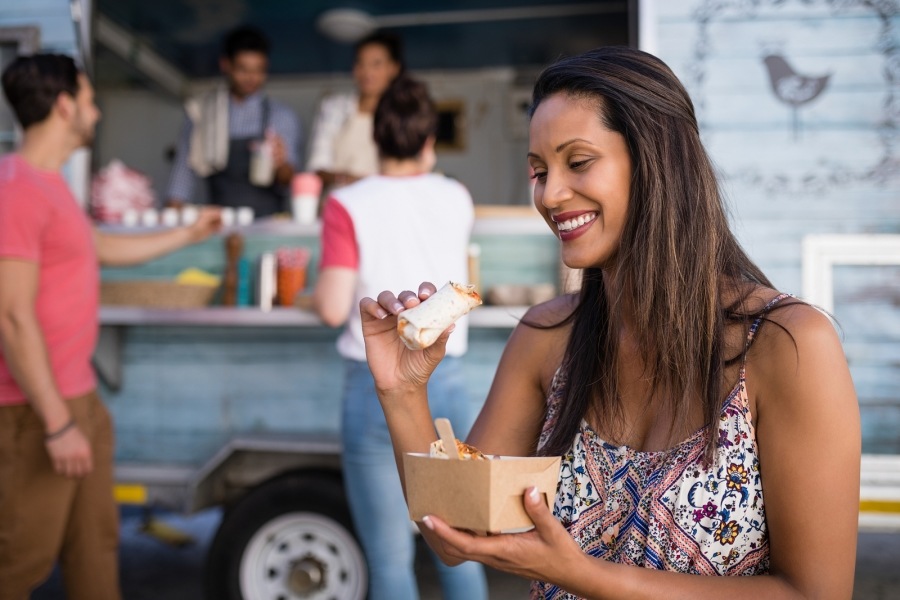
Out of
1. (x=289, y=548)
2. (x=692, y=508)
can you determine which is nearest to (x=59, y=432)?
(x=289, y=548)

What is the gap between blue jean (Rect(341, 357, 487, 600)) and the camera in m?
2.87

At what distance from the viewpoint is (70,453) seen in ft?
8.86

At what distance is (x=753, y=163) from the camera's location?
3.86 m

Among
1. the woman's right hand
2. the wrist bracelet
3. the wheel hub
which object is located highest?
the woman's right hand

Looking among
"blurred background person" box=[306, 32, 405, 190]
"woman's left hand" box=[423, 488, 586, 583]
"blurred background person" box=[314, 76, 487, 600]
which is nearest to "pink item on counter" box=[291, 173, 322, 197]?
"blurred background person" box=[306, 32, 405, 190]

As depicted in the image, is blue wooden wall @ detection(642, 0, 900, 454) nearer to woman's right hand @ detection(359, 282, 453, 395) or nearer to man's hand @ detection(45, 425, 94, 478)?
woman's right hand @ detection(359, 282, 453, 395)

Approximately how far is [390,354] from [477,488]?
48 centimetres

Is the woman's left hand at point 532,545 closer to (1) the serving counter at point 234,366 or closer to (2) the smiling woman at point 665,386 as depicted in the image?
(2) the smiling woman at point 665,386

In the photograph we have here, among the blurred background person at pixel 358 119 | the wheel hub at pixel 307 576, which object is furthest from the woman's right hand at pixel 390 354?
the blurred background person at pixel 358 119

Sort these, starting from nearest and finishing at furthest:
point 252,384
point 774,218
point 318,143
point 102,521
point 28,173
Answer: point 28,173, point 102,521, point 774,218, point 252,384, point 318,143

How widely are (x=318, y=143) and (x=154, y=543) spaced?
10.3 feet

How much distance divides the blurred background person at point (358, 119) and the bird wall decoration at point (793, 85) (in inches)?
96.0

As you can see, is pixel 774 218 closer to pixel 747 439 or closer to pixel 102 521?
pixel 747 439

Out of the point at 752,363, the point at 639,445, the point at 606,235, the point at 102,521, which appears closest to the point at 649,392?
the point at 639,445
